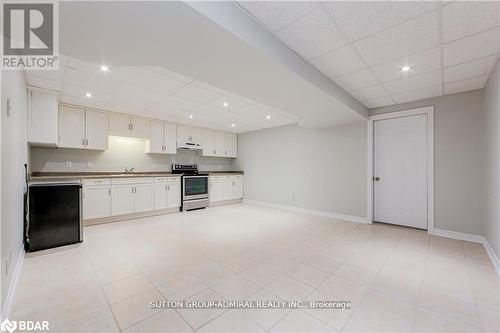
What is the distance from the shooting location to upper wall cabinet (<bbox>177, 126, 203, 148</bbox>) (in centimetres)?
571

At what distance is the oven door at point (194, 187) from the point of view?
5.40 metres

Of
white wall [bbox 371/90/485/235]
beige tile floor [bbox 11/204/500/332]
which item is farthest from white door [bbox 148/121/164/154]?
white wall [bbox 371/90/485/235]

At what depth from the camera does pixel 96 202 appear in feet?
A: 13.2

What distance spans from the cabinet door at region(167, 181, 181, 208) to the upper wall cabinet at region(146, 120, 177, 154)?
0.90m

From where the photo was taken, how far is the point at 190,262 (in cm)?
247

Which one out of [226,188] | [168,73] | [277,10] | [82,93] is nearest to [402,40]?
[277,10]

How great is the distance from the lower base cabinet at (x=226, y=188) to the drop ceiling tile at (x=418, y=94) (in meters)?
4.55

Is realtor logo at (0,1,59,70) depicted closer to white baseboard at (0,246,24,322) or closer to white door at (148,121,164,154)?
white baseboard at (0,246,24,322)

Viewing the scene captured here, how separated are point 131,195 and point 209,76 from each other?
340cm

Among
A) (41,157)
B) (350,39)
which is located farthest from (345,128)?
(41,157)

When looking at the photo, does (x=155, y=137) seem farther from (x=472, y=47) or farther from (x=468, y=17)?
(x=472, y=47)

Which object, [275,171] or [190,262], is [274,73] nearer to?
[190,262]

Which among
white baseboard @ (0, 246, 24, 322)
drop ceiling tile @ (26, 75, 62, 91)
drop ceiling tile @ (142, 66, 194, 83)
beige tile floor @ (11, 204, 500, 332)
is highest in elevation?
drop ceiling tile @ (142, 66, 194, 83)

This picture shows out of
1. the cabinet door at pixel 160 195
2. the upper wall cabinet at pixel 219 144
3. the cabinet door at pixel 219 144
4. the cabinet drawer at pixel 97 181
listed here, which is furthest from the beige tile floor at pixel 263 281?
the cabinet door at pixel 219 144
